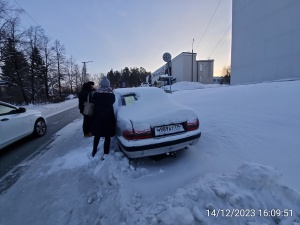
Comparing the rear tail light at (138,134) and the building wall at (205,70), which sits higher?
the building wall at (205,70)

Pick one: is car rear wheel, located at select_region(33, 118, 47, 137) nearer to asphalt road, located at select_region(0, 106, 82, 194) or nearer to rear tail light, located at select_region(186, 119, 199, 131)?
asphalt road, located at select_region(0, 106, 82, 194)

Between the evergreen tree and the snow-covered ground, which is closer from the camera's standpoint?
the snow-covered ground

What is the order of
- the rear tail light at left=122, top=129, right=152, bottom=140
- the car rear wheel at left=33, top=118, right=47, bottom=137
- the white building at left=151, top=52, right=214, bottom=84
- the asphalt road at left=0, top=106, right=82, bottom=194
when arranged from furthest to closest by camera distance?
the white building at left=151, top=52, right=214, bottom=84 → the car rear wheel at left=33, top=118, right=47, bottom=137 → the asphalt road at left=0, top=106, right=82, bottom=194 → the rear tail light at left=122, top=129, right=152, bottom=140

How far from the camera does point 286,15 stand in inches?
420

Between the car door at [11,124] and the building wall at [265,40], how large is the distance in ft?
45.5

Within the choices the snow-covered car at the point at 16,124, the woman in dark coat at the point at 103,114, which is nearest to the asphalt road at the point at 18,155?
the snow-covered car at the point at 16,124

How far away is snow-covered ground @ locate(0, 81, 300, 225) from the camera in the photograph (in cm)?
210

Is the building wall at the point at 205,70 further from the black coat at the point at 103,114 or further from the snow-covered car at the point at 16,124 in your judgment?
the black coat at the point at 103,114

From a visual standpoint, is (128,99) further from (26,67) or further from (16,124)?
(26,67)

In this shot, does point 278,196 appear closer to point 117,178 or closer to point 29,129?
point 117,178

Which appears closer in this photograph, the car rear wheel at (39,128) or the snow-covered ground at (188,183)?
the snow-covered ground at (188,183)

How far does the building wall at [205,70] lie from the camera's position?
40219 millimetres

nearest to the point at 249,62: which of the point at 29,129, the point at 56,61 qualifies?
the point at 29,129

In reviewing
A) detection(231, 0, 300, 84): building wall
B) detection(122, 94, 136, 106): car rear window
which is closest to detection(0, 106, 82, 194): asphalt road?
detection(122, 94, 136, 106): car rear window
